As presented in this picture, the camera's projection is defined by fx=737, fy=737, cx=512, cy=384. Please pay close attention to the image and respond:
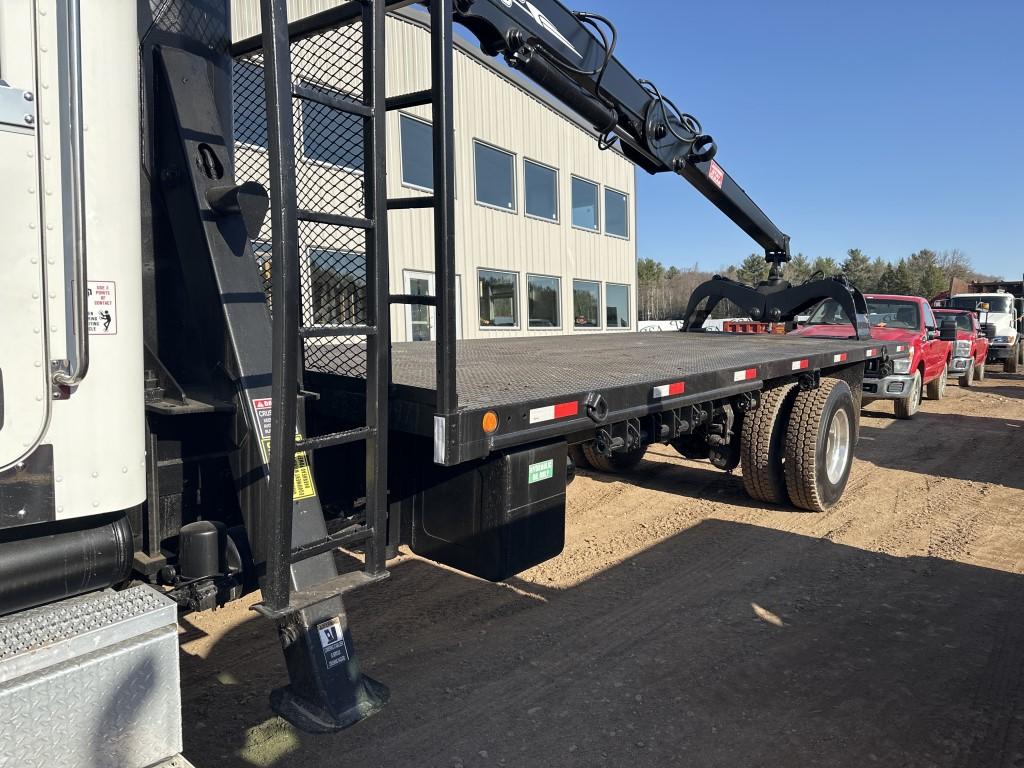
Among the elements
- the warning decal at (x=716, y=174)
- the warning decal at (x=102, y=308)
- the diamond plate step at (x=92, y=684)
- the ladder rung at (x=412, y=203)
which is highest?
the warning decal at (x=716, y=174)

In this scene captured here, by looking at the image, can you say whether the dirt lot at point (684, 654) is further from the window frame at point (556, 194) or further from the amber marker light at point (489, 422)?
the window frame at point (556, 194)

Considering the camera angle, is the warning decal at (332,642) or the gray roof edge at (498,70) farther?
the gray roof edge at (498,70)

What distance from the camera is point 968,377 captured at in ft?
53.7

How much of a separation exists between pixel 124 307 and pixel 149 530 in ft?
3.08

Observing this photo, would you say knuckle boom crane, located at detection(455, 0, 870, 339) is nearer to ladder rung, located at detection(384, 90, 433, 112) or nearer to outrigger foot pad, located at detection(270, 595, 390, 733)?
ladder rung, located at detection(384, 90, 433, 112)

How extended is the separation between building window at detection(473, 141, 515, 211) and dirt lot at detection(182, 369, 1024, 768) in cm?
1045

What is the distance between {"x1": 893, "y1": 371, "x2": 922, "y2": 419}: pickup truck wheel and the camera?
37.8ft

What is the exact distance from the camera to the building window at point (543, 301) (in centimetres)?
1652

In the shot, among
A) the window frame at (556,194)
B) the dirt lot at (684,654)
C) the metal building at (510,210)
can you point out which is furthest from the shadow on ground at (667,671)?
the window frame at (556,194)

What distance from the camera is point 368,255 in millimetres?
2342

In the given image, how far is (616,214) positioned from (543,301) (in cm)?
434

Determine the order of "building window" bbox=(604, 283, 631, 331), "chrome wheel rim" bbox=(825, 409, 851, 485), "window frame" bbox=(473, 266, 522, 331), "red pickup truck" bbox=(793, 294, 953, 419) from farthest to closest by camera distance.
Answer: "building window" bbox=(604, 283, 631, 331), "window frame" bbox=(473, 266, 522, 331), "red pickup truck" bbox=(793, 294, 953, 419), "chrome wheel rim" bbox=(825, 409, 851, 485)

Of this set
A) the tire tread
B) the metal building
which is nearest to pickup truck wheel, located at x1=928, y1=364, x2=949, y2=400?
the metal building

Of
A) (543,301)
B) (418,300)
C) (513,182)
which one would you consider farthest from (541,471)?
(543,301)
